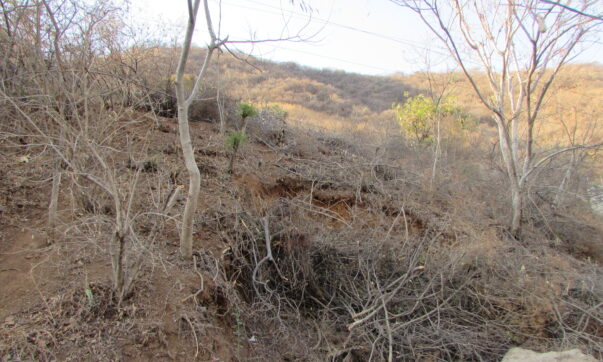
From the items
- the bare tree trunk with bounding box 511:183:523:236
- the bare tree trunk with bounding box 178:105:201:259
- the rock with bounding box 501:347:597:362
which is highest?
the bare tree trunk with bounding box 178:105:201:259

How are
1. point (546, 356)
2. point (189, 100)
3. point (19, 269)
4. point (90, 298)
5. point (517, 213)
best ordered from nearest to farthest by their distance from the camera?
point (90, 298) → point (189, 100) → point (19, 269) → point (546, 356) → point (517, 213)

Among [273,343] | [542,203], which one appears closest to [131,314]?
[273,343]

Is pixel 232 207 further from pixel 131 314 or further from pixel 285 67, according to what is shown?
pixel 285 67

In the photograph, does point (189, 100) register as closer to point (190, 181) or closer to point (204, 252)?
point (190, 181)

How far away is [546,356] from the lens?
3.33 meters

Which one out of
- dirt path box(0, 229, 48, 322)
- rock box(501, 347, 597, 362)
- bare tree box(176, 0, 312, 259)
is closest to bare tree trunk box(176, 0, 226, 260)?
bare tree box(176, 0, 312, 259)

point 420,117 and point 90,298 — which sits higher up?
point 420,117

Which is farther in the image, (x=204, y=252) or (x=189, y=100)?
(x=204, y=252)

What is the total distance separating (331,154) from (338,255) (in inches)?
168

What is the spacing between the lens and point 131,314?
8.73ft

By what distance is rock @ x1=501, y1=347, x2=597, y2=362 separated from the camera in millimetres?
3230

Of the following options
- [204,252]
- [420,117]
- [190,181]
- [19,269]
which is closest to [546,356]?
[204,252]

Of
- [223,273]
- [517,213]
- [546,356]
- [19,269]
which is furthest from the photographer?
[517,213]

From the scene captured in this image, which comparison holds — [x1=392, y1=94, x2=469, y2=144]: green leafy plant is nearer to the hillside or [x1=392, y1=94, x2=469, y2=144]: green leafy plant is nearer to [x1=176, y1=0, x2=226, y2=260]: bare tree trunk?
the hillside
